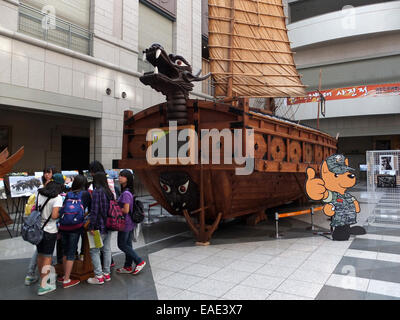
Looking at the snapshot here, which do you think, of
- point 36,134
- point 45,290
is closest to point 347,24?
point 36,134

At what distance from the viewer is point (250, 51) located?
10.5 m

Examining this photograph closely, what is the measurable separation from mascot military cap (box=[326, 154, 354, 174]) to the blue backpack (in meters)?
4.45

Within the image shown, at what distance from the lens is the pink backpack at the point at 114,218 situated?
3.76 metres

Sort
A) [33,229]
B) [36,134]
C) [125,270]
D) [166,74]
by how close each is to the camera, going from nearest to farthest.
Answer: [33,229] → [125,270] → [166,74] → [36,134]

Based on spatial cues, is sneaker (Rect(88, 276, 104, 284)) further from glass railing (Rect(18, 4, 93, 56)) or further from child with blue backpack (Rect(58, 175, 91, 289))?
glass railing (Rect(18, 4, 93, 56))

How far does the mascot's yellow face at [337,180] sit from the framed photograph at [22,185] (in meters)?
6.16

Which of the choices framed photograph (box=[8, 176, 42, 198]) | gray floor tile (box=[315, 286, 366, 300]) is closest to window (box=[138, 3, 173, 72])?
framed photograph (box=[8, 176, 42, 198])

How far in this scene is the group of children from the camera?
3498 millimetres

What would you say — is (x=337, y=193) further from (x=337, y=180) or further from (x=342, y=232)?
(x=342, y=232)

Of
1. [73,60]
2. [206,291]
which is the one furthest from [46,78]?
[206,291]

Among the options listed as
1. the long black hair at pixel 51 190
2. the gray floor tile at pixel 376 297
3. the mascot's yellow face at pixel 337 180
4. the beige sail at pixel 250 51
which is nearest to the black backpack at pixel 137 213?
the long black hair at pixel 51 190

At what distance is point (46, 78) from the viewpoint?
912 cm

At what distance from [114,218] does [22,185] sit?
4.48 m
